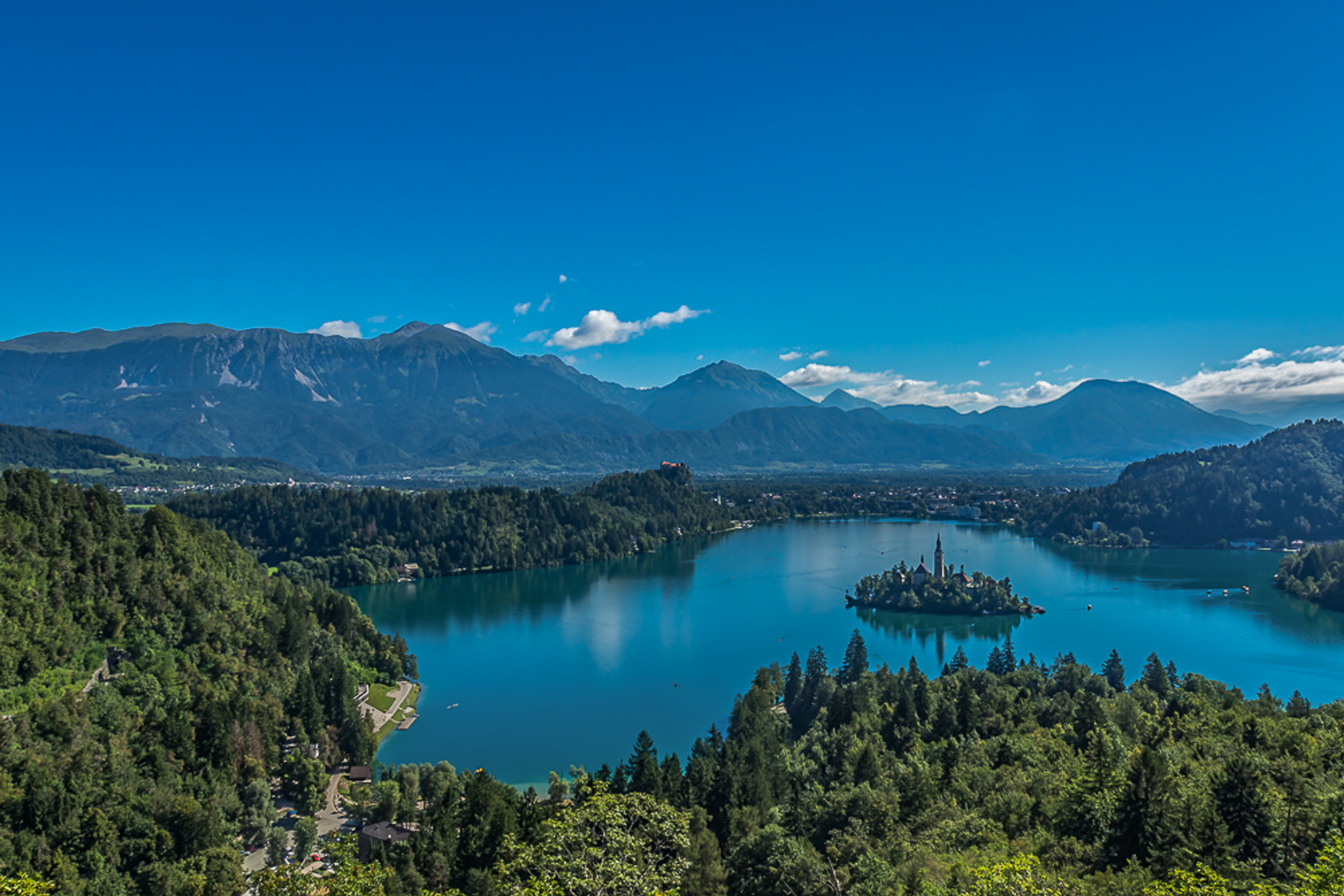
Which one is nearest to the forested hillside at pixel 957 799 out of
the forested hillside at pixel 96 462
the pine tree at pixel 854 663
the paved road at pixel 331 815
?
the paved road at pixel 331 815

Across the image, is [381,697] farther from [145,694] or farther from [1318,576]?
[1318,576]

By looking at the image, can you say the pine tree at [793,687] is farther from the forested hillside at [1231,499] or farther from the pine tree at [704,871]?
the forested hillside at [1231,499]

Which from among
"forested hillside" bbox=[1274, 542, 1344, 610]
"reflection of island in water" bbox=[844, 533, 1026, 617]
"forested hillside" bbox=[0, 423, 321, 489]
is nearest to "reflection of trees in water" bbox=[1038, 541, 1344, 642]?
"forested hillside" bbox=[1274, 542, 1344, 610]

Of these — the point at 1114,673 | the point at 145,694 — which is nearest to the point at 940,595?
the point at 1114,673

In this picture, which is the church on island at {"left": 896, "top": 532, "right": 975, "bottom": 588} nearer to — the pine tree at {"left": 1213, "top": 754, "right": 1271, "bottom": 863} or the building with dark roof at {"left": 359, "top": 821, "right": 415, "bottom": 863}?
the building with dark roof at {"left": 359, "top": 821, "right": 415, "bottom": 863}

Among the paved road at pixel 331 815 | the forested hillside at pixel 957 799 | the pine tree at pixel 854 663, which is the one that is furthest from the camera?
the pine tree at pixel 854 663

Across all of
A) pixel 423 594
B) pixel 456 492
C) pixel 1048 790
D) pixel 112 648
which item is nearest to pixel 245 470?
pixel 456 492
